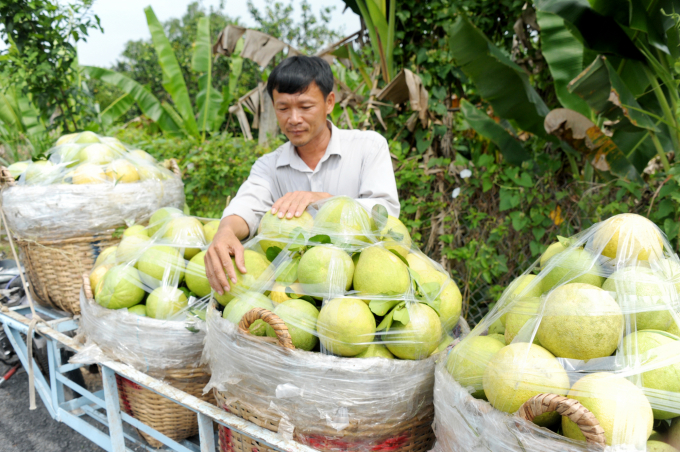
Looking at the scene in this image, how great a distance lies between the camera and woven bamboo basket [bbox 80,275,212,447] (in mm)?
1774

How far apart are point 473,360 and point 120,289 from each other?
1409 mm

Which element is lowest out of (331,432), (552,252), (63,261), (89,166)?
(331,432)

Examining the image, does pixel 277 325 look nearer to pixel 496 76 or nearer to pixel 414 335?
pixel 414 335

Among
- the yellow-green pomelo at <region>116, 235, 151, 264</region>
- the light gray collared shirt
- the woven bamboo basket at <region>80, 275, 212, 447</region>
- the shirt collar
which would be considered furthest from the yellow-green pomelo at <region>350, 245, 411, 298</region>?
the yellow-green pomelo at <region>116, 235, 151, 264</region>

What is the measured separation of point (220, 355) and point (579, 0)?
8.61 ft

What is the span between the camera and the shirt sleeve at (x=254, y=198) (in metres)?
1.96

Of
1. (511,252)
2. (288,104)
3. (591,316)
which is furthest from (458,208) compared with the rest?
(591,316)

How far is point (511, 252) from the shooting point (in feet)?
10.1

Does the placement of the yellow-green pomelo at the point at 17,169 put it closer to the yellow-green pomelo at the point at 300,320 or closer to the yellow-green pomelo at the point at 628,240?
the yellow-green pomelo at the point at 300,320

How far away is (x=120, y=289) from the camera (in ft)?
5.96

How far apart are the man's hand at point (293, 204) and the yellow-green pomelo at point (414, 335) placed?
20.7 inches

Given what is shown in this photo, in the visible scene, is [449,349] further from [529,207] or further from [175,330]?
[529,207]

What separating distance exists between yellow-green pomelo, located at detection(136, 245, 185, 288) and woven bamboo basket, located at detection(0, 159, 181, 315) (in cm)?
82

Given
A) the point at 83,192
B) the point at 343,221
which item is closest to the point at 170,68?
the point at 83,192
